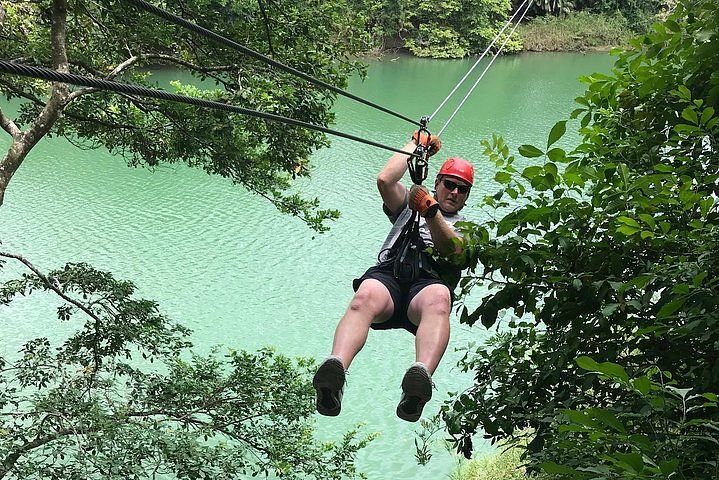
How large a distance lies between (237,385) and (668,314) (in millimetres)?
3652

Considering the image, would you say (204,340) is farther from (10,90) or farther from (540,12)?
(540,12)

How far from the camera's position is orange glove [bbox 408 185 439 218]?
265 cm

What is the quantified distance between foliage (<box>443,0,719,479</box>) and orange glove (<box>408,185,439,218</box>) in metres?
0.36

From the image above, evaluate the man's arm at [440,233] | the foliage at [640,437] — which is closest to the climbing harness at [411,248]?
the man's arm at [440,233]

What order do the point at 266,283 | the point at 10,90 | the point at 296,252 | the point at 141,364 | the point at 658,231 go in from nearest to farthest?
the point at 658,231, the point at 10,90, the point at 141,364, the point at 266,283, the point at 296,252

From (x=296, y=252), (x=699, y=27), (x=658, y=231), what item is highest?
(x=296, y=252)

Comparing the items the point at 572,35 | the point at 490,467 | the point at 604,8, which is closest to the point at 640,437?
the point at 490,467

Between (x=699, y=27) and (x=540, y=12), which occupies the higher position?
(x=540, y=12)

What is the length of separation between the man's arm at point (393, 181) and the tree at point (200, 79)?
144cm

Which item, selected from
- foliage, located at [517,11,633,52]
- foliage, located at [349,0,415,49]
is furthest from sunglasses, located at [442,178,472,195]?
foliage, located at [517,11,633,52]

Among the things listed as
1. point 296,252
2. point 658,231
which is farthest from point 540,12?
point 658,231

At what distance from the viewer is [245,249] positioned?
37.6 ft

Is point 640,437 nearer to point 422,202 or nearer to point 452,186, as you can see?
point 422,202

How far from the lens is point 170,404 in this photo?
4695 millimetres
